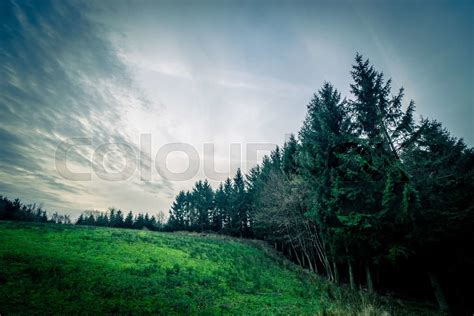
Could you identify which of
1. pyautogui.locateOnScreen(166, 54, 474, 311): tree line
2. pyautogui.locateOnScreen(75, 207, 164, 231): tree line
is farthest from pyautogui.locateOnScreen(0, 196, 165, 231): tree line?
pyautogui.locateOnScreen(166, 54, 474, 311): tree line

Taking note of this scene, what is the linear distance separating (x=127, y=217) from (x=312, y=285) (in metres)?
66.9

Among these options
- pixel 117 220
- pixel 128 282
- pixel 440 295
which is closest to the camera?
pixel 128 282

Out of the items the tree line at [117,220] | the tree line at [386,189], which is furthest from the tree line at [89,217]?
the tree line at [386,189]

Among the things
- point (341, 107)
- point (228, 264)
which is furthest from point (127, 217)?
point (341, 107)

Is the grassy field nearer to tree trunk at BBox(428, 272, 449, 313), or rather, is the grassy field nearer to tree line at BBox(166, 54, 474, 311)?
tree line at BBox(166, 54, 474, 311)

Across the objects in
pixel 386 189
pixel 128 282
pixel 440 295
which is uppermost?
pixel 386 189

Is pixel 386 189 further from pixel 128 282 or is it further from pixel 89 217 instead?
pixel 89 217

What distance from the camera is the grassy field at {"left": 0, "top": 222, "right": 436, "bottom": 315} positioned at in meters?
6.46

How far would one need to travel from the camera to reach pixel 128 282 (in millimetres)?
8727

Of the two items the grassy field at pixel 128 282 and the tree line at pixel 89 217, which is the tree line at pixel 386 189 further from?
the tree line at pixel 89 217

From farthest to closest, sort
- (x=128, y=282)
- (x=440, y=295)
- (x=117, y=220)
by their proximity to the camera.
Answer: (x=117, y=220)
(x=440, y=295)
(x=128, y=282)

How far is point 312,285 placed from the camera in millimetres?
13531

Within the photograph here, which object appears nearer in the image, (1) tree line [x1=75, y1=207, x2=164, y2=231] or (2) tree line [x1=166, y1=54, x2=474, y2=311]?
(2) tree line [x1=166, y1=54, x2=474, y2=311]

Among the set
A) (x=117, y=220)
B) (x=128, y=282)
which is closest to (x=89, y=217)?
(x=117, y=220)
